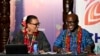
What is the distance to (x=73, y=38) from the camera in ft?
14.3

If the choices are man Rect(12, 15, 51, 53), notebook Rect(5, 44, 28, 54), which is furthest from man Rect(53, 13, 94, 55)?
notebook Rect(5, 44, 28, 54)

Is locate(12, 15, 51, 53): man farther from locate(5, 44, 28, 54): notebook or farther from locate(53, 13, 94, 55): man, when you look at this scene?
locate(5, 44, 28, 54): notebook

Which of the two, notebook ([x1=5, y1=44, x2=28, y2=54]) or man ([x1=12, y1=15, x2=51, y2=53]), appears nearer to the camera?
notebook ([x1=5, y1=44, x2=28, y2=54])

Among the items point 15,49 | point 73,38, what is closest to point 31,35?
point 73,38

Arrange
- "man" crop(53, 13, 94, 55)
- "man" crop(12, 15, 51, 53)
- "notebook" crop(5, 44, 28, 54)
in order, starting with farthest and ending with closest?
"man" crop(12, 15, 51, 53) < "man" crop(53, 13, 94, 55) < "notebook" crop(5, 44, 28, 54)

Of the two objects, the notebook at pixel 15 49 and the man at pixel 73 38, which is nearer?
the notebook at pixel 15 49

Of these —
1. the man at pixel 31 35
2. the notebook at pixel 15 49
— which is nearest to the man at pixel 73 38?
the man at pixel 31 35

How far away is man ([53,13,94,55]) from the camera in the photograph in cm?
427

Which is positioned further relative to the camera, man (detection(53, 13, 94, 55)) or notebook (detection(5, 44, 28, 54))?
man (detection(53, 13, 94, 55))

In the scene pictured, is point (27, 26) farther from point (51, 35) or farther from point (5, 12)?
point (51, 35)

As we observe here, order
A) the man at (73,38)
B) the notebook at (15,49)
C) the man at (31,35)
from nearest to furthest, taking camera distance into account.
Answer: the notebook at (15,49) < the man at (73,38) < the man at (31,35)

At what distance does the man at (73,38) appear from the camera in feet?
14.0

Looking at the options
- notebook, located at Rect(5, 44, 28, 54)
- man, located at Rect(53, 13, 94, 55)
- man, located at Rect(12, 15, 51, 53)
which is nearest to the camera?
notebook, located at Rect(5, 44, 28, 54)

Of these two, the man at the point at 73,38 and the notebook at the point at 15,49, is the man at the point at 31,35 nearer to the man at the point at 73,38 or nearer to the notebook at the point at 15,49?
the man at the point at 73,38
